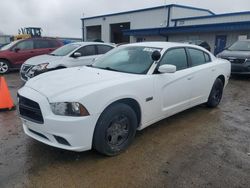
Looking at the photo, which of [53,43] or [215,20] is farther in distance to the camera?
[215,20]

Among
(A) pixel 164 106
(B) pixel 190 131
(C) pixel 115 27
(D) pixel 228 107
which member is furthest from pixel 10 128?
(C) pixel 115 27

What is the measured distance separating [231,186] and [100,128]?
1.73 m

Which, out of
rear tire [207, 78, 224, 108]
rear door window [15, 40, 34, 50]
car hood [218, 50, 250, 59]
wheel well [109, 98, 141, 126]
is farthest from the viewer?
rear door window [15, 40, 34, 50]

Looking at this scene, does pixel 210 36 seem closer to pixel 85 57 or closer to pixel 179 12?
pixel 179 12

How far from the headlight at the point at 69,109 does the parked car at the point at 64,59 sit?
4.82m

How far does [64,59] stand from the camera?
313 inches

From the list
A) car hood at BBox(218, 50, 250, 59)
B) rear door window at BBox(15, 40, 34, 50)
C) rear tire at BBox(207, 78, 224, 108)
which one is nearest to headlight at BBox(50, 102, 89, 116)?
rear tire at BBox(207, 78, 224, 108)

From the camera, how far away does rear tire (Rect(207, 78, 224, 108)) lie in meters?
5.71

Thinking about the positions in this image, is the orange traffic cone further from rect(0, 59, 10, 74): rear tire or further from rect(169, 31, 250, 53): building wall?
rect(169, 31, 250, 53): building wall

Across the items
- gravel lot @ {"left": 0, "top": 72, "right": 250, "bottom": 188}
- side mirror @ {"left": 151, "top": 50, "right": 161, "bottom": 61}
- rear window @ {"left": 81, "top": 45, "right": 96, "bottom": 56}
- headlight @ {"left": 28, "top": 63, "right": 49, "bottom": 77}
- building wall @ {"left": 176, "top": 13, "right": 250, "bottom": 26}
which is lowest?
gravel lot @ {"left": 0, "top": 72, "right": 250, "bottom": 188}

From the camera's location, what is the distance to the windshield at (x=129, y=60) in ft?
13.5

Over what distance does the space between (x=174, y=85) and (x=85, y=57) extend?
4.96 m

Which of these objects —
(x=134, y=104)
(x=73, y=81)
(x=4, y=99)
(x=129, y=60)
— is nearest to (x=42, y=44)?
(x=4, y=99)

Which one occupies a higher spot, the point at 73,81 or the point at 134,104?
the point at 73,81
